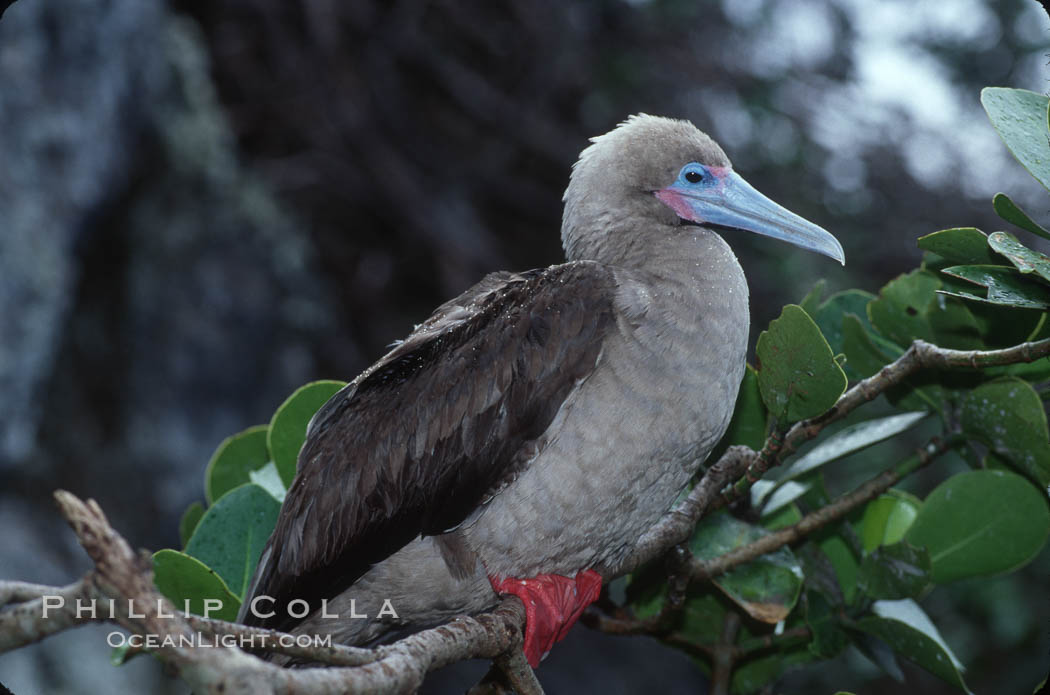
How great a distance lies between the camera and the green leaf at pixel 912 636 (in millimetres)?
1692

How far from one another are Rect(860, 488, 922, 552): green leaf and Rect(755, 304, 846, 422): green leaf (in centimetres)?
57

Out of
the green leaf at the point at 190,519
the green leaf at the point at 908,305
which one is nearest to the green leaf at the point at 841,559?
the green leaf at the point at 908,305

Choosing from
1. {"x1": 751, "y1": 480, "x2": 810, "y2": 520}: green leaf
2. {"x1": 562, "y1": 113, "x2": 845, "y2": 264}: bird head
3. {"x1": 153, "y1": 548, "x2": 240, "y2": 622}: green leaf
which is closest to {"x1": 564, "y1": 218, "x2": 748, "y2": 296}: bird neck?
{"x1": 562, "y1": 113, "x2": 845, "y2": 264}: bird head

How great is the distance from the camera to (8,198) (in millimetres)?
3381

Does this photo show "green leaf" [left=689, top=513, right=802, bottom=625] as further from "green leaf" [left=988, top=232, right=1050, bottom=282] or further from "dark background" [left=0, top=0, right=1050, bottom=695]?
"dark background" [left=0, top=0, right=1050, bottom=695]

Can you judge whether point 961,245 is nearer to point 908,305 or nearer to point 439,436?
point 908,305

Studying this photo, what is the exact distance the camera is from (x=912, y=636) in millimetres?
1721

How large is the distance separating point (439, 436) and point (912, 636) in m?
0.94

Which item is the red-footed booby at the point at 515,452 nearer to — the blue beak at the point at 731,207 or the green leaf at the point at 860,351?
the blue beak at the point at 731,207

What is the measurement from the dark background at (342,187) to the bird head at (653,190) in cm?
221

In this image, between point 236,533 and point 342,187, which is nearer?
point 236,533

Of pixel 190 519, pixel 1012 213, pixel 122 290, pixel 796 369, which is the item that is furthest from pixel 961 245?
pixel 122 290

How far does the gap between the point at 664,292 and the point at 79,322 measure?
9.84 ft

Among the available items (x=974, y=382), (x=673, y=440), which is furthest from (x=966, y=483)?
(x=673, y=440)
